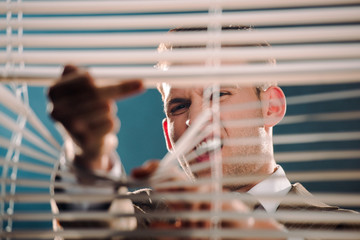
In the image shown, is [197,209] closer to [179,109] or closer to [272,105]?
[179,109]

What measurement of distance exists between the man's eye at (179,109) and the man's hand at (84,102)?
2.47ft

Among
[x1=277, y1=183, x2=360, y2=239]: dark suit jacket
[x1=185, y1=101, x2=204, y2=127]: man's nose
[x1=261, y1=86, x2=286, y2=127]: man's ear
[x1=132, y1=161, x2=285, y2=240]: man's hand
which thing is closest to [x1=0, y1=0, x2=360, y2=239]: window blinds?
[x1=132, y1=161, x2=285, y2=240]: man's hand

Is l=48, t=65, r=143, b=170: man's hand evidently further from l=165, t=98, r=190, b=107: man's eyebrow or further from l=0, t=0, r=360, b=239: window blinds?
l=165, t=98, r=190, b=107: man's eyebrow

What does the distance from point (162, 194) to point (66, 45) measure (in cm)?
33

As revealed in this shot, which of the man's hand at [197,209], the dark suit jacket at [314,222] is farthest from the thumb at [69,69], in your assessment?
the dark suit jacket at [314,222]

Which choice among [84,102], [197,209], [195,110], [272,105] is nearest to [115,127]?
[84,102]

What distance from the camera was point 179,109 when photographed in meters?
1.26

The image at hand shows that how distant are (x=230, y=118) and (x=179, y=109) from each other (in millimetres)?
208


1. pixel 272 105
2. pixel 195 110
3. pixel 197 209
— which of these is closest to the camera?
pixel 197 209

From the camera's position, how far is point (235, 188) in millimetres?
1225

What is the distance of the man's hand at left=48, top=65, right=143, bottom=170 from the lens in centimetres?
47

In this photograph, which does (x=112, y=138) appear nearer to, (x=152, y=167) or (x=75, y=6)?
(x=152, y=167)

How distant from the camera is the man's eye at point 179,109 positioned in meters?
1.23

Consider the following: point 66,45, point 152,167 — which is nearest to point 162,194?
point 152,167
